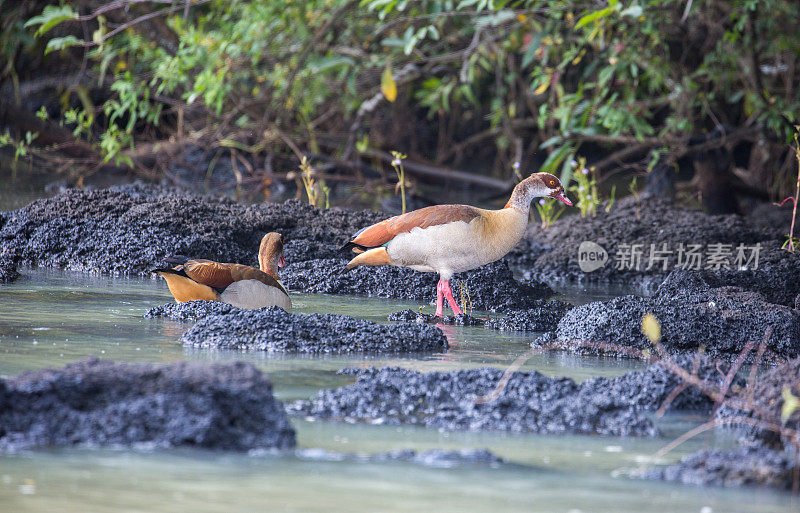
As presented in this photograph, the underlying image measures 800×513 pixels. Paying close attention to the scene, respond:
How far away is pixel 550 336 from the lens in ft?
18.8

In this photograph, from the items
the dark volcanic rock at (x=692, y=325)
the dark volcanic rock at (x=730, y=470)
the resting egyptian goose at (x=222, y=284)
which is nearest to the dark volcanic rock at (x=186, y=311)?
the resting egyptian goose at (x=222, y=284)

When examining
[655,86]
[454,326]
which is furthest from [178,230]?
[655,86]

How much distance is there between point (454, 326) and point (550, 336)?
775 millimetres

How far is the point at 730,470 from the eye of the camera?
128 inches

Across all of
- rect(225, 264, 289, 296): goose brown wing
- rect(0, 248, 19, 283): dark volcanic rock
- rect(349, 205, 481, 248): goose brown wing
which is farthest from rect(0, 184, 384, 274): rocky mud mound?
rect(225, 264, 289, 296): goose brown wing

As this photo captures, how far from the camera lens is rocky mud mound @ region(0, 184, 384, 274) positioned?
26.0 ft

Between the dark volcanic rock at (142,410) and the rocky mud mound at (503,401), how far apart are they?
1.63ft

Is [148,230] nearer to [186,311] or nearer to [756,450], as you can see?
[186,311]

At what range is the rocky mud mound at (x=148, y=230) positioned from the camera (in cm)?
792

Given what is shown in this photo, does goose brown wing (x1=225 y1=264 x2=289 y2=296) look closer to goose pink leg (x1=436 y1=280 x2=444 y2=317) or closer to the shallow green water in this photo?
goose pink leg (x1=436 y1=280 x2=444 y2=317)

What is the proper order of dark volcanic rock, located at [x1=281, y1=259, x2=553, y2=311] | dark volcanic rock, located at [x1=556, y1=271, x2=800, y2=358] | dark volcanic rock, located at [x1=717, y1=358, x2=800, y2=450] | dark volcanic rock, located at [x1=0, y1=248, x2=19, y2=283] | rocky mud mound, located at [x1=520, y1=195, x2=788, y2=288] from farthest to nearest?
rocky mud mound, located at [x1=520, y1=195, x2=788, y2=288] < dark volcanic rock, located at [x1=281, y1=259, x2=553, y2=311] < dark volcanic rock, located at [x1=0, y1=248, x2=19, y2=283] < dark volcanic rock, located at [x1=556, y1=271, x2=800, y2=358] < dark volcanic rock, located at [x1=717, y1=358, x2=800, y2=450]

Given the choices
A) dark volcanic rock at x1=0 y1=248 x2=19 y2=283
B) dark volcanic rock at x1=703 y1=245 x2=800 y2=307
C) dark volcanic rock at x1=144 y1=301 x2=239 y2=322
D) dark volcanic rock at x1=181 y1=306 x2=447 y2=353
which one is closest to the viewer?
dark volcanic rock at x1=181 y1=306 x2=447 y2=353

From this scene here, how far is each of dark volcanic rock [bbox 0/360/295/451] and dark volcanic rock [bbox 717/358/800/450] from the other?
177cm

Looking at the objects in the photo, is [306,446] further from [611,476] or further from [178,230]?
[178,230]
